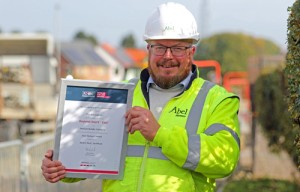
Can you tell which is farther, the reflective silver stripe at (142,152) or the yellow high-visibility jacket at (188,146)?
the reflective silver stripe at (142,152)

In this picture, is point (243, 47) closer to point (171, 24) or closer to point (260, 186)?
point (260, 186)

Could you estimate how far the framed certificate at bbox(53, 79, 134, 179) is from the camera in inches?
149

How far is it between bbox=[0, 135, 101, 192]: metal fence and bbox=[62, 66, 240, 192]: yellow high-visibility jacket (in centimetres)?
388

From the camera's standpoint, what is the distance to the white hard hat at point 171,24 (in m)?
3.72

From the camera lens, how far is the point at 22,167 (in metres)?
8.09

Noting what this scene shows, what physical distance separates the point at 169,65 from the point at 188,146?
1.54 ft

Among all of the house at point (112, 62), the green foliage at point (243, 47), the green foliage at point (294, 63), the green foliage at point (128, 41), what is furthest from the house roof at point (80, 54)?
the green foliage at point (128, 41)

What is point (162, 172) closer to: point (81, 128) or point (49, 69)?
point (81, 128)

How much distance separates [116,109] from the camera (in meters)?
3.80

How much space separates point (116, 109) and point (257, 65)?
14.3 meters

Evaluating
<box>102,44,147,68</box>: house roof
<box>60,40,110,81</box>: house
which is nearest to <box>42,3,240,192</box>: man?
<box>60,40,110,81</box>: house

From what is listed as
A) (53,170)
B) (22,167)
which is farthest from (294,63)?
(22,167)

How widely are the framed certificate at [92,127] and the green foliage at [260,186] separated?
4.73 m

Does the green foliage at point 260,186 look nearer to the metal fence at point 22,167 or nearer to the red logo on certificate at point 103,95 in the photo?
the metal fence at point 22,167
